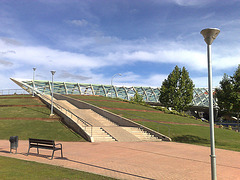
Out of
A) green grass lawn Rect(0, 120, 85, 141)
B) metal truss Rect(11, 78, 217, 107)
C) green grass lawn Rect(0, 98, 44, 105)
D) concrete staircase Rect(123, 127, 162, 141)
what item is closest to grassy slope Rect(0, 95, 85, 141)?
green grass lawn Rect(0, 120, 85, 141)

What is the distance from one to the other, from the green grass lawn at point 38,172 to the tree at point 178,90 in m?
37.7

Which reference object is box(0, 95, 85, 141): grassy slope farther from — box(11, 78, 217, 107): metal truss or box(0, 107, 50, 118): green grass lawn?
box(11, 78, 217, 107): metal truss

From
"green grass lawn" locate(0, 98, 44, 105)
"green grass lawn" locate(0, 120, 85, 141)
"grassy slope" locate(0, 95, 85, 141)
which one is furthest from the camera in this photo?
"green grass lawn" locate(0, 98, 44, 105)

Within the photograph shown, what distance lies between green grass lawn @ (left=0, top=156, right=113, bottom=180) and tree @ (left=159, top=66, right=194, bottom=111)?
3765cm

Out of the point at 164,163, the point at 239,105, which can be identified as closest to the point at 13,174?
the point at 164,163

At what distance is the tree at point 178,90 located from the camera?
4350cm

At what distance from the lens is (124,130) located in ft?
69.1

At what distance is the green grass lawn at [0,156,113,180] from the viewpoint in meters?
6.99

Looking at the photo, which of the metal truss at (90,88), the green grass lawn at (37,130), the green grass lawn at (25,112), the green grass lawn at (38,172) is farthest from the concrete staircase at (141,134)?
the metal truss at (90,88)

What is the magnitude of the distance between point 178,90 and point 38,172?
39.0 m

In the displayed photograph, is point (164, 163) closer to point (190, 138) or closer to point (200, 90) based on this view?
point (190, 138)

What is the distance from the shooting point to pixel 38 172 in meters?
7.58

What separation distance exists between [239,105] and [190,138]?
17233mm

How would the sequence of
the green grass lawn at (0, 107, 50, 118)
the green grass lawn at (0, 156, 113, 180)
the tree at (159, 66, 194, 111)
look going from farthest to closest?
the tree at (159, 66, 194, 111)
the green grass lawn at (0, 107, 50, 118)
the green grass lawn at (0, 156, 113, 180)
